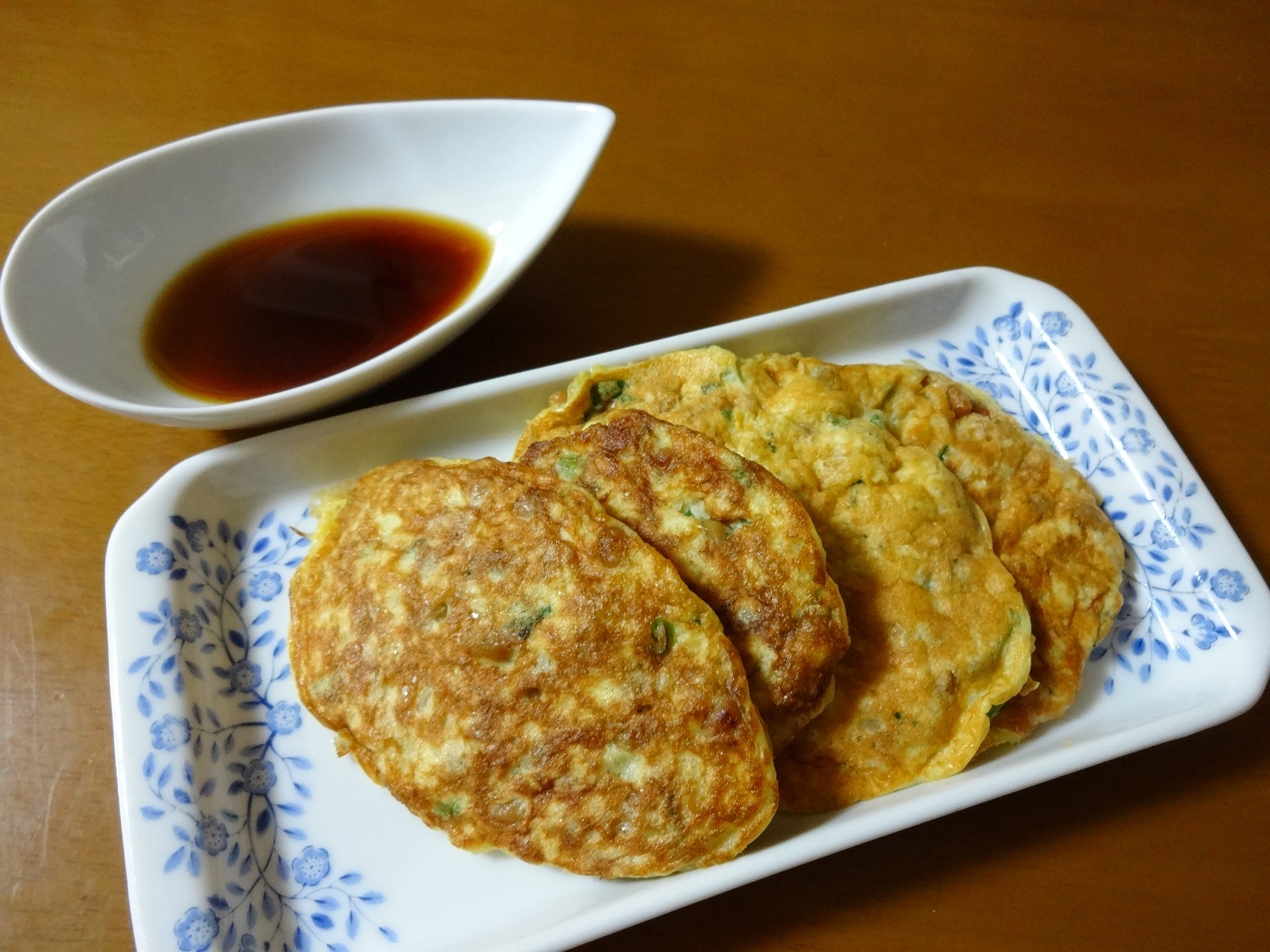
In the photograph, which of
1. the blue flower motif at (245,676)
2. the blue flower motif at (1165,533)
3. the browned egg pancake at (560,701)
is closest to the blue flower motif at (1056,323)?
the blue flower motif at (1165,533)

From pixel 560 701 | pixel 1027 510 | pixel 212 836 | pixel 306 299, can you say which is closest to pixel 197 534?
pixel 212 836

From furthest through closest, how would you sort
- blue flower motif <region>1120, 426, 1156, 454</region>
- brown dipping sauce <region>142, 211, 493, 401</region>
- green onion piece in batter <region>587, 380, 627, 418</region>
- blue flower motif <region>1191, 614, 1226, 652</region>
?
brown dipping sauce <region>142, 211, 493, 401</region>, blue flower motif <region>1120, 426, 1156, 454</region>, green onion piece in batter <region>587, 380, 627, 418</region>, blue flower motif <region>1191, 614, 1226, 652</region>

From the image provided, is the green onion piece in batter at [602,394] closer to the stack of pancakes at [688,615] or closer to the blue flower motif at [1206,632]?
the stack of pancakes at [688,615]

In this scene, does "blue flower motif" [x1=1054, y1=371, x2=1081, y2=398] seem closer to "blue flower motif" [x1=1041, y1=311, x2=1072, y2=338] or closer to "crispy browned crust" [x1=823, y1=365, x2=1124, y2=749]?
"blue flower motif" [x1=1041, y1=311, x2=1072, y2=338]

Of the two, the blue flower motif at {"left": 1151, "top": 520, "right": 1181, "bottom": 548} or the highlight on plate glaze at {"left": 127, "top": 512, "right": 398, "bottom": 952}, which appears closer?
the highlight on plate glaze at {"left": 127, "top": 512, "right": 398, "bottom": 952}

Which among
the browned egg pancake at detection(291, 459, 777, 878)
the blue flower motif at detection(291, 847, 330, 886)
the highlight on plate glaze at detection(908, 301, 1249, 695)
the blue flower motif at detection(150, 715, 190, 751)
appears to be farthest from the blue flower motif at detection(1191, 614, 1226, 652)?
the blue flower motif at detection(150, 715, 190, 751)

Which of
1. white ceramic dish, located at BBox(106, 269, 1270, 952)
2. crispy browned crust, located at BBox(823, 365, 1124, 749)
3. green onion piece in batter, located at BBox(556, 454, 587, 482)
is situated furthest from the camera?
crispy browned crust, located at BBox(823, 365, 1124, 749)

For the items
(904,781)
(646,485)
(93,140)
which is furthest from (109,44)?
(904,781)

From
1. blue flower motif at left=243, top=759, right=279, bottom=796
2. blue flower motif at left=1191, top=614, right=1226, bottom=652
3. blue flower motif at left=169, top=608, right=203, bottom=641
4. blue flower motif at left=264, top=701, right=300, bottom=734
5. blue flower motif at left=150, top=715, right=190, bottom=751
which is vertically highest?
blue flower motif at left=1191, top=614, right=1226, bottom=652
